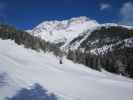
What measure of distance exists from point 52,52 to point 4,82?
146ft

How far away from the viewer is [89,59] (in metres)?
74.1

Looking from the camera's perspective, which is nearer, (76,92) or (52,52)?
(76,92)

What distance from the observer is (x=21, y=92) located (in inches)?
584

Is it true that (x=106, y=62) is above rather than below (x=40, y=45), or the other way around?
below

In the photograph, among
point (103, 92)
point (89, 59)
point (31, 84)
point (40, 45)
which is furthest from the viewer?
point (89, 59)

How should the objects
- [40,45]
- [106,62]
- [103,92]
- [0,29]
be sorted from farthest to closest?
1. [106,62]
2. [40,45]
3. [0,29]
4. [103,92]

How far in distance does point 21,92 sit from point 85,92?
27.4 ft

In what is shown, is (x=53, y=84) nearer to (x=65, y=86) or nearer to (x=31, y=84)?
(x=65, y=86)

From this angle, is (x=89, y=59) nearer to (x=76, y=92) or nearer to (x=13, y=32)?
(x=13, y=32)

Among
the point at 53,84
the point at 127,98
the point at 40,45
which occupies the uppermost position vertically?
the point at 40,45

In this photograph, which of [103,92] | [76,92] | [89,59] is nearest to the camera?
[76,92]

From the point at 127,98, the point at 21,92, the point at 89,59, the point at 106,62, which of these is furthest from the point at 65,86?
the point at 106,62

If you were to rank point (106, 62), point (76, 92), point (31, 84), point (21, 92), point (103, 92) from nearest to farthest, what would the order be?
point (21, 92) < point (31, 84) < point (76, 92) < point (103, 92) < point (106, 62)

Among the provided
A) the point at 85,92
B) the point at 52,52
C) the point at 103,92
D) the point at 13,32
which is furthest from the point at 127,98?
the point at 52,52
